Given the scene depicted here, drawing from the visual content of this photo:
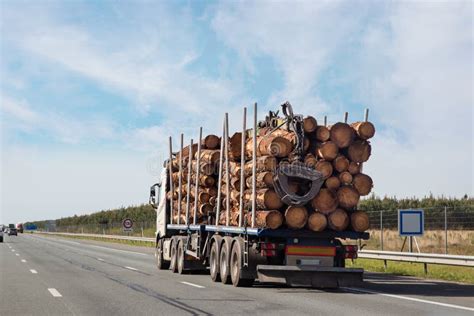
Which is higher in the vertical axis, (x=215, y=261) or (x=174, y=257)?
(x=215, y=261)

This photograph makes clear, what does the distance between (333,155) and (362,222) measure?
5.48ft

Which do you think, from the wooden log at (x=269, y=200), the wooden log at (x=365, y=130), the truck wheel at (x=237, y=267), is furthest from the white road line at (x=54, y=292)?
the wooden log at (x=365, y=130)

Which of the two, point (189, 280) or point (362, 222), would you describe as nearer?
point (362, 222)

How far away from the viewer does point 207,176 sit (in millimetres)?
21016

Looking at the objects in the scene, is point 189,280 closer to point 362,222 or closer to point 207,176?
point 207,176

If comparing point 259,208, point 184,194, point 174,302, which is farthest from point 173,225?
point 174,302

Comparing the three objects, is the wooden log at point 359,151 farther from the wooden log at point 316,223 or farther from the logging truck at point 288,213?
the wooden log at point 316,223

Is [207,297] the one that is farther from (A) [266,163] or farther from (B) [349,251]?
(B) [349,251]

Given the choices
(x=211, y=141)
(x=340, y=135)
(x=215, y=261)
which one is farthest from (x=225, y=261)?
(x=211, y=141)

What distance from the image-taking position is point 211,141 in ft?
71.6

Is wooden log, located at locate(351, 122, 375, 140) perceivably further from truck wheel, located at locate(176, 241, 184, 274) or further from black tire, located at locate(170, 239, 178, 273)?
black tire, located at locate(170, 239, 178, 273)

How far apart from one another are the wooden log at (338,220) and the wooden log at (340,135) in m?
1.50

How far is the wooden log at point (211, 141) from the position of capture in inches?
858

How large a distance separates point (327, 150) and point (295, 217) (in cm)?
167
